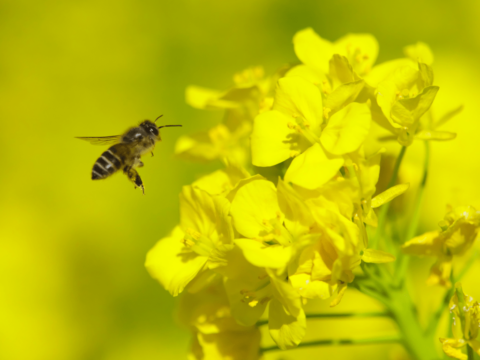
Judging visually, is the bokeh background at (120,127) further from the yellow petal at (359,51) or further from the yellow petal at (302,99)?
the yellow petal at (302,99)

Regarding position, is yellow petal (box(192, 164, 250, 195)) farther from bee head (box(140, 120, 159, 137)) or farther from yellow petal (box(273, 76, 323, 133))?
bee head (box(140, 120, 159, 137))

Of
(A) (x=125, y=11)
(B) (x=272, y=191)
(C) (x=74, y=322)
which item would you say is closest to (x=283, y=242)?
(B) (x=272, y=191)

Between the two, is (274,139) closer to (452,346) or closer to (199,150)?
(199,150)

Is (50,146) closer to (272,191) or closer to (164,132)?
(164,132)

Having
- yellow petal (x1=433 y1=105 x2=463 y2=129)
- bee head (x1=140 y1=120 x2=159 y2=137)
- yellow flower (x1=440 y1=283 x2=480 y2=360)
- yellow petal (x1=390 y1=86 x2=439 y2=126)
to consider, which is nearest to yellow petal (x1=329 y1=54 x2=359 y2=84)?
yellow petal (x1=390 y1=86 x2=439 y2=126)

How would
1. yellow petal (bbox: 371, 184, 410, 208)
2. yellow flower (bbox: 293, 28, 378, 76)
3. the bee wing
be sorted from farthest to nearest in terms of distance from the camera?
the bee wing < yellow flower (bbox: 293, 28, 378, 76) < yellow petal (bbox: 371, 184, 410, 208)

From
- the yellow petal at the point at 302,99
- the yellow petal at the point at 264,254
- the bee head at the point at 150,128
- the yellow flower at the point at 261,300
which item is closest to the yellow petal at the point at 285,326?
the yellow flower at the point at 261,300
